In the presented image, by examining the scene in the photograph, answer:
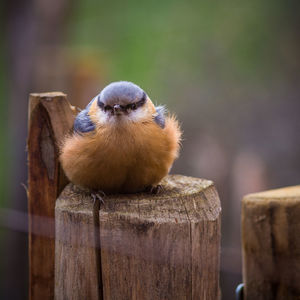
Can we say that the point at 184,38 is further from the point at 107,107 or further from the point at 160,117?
the point at 107,107

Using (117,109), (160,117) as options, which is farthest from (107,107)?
(160,117)

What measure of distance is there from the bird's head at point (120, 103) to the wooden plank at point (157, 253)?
0.94 m

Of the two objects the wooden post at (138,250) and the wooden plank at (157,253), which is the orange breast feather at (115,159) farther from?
the wooden plank at (157,253)

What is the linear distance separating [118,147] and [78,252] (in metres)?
0.92

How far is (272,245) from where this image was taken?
7.89 ft

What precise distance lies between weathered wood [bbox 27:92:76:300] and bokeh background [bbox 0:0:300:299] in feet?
2.67

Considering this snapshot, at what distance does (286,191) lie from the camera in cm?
259

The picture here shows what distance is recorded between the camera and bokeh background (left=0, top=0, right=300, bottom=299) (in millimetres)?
6156

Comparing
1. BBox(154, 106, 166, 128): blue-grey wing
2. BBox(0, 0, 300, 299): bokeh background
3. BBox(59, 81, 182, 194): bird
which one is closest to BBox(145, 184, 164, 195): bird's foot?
BBox(59, 81, 182, 194): bird

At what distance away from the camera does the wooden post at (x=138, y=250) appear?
7.19 feet

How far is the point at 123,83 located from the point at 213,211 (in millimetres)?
1161

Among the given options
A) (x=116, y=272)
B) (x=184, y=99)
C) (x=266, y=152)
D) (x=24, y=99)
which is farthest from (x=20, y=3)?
(x=116, y=272)

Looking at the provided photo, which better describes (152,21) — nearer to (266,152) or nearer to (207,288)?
(266,152)

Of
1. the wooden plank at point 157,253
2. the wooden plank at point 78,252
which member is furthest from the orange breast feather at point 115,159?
the wooden plank at point 157,253
